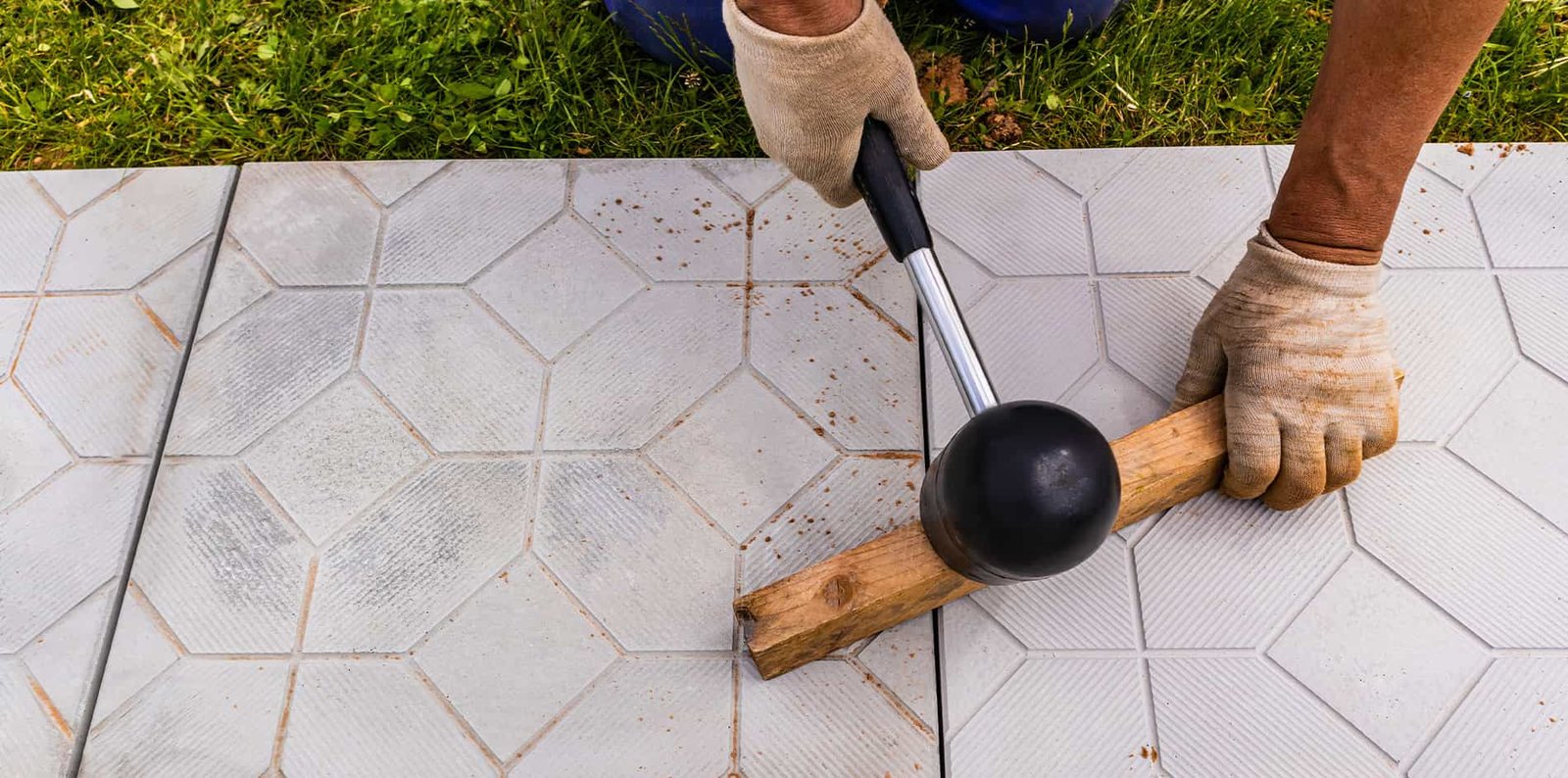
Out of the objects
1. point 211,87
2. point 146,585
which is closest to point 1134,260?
point 146,585

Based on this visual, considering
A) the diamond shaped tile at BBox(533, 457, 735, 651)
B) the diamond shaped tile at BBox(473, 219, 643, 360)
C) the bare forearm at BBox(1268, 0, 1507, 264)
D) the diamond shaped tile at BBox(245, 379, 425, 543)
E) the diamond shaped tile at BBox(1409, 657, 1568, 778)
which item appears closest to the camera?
the bare forearm at BBox(1268, 0, 1507, 264)

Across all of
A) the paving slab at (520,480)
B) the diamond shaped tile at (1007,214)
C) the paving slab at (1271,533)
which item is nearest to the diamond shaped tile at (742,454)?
the paving slab at (520,480)

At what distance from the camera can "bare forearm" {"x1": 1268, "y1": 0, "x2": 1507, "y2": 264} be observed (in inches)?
50.9

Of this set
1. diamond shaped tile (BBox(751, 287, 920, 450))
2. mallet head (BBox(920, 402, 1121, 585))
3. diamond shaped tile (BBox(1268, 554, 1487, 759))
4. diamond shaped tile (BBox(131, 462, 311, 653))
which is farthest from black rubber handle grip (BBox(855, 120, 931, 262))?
diamond shaped tile (BBox(131, 462, 311, 653))

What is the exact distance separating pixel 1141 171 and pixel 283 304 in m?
1.56

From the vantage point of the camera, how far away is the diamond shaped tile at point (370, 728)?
1468mm

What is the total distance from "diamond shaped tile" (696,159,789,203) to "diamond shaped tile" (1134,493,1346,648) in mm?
893

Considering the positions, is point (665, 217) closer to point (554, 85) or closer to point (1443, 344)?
point (554, 85)

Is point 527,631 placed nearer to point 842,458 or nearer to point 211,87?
point 842,458

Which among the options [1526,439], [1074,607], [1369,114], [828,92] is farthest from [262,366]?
[1526,439]

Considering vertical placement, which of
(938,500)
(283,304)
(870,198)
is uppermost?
(870,198)

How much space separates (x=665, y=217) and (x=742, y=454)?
1.61ft

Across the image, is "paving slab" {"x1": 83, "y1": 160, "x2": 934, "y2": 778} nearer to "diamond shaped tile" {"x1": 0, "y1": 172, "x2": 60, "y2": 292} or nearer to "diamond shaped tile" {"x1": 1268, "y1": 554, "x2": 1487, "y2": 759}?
"diamond shaped tile" {"x1": 0, "y1": 172, "x2": 60, "y2": 292}

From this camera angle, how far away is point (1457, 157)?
1895 millimetres
